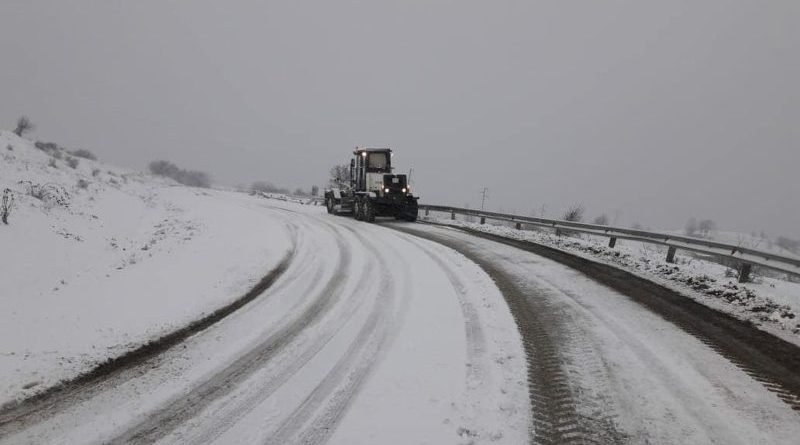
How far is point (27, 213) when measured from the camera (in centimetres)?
997

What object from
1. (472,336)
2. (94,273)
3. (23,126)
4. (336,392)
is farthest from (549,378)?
(23,126)

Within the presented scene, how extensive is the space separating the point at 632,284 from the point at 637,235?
17.0 ft

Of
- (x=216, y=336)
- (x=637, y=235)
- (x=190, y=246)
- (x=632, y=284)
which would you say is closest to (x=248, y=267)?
(x=190, y=246)

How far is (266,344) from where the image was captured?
4555 millimetres

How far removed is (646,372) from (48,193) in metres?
15.2

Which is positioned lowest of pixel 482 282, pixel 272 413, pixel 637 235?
pixel 272 413

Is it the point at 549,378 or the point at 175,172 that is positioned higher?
the point at 175,172

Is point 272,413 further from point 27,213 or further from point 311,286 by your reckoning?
point 27,213

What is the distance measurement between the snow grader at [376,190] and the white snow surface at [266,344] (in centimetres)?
976

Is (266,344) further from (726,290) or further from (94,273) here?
(726,290)

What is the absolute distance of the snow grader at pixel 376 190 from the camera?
19.1 metres

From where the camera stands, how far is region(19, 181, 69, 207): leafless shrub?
38.7ft

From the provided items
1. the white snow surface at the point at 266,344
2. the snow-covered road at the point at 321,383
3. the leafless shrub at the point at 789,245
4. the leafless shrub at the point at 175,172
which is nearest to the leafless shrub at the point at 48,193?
the white snow surface at the point at 266,344

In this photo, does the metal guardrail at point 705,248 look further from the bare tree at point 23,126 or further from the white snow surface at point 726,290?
the bare tree at point 23,126
